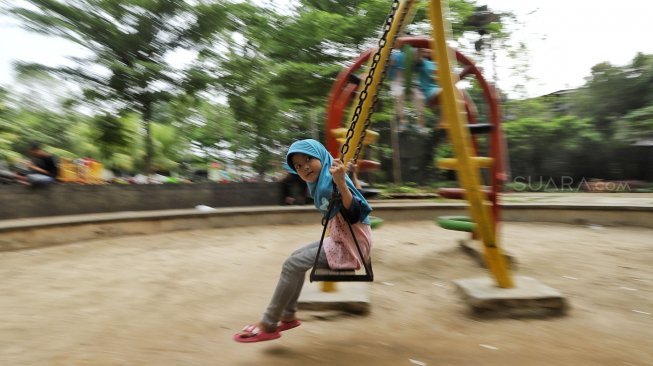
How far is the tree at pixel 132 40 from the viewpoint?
9.40m

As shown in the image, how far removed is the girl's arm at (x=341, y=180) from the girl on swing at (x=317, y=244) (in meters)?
0.04

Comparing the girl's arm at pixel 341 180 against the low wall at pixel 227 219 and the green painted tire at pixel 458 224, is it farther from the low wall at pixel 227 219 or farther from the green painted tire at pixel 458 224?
the low wall at pixel 227 219

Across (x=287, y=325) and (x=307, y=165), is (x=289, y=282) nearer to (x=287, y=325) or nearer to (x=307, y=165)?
Answer: (x=287, y=325)

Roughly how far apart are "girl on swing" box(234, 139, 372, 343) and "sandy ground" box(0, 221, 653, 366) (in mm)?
208

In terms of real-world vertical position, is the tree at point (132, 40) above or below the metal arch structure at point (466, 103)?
above

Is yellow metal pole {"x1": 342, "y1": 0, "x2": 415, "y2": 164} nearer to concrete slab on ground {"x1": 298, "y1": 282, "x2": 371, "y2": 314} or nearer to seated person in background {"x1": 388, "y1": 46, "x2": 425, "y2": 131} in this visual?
concrete slab on ground {"x1": 298, "y1": 282, "x2": 371, "y2": 314}

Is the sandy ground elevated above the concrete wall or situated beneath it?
situated beneath

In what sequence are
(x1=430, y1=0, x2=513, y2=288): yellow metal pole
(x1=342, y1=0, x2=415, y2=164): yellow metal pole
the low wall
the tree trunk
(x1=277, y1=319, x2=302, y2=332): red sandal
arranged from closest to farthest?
(x1=277, y1=319, x2=302, y2=332): red sandal < (x1=342, y1=0, x2=415, y2=164): yellow metal pole < (x1=430, y1=0, x2=513, y2=288): yellow metal pole < the low wall < the tree trunk

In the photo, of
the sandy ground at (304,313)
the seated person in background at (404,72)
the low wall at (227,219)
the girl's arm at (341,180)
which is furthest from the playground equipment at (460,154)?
the low wall at (227,219)

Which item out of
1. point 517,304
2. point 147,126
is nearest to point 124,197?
point 147,126

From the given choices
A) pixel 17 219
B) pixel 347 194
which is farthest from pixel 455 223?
pixel 17 219

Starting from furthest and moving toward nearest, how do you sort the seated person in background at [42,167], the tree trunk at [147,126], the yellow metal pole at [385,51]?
the tree trunk at [147,126], the seated person in background at [42,167], the yellow metal pole at [385,51]

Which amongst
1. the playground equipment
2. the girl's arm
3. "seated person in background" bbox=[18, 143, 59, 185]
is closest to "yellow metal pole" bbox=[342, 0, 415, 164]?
the playground equipment

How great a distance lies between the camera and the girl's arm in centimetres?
245
